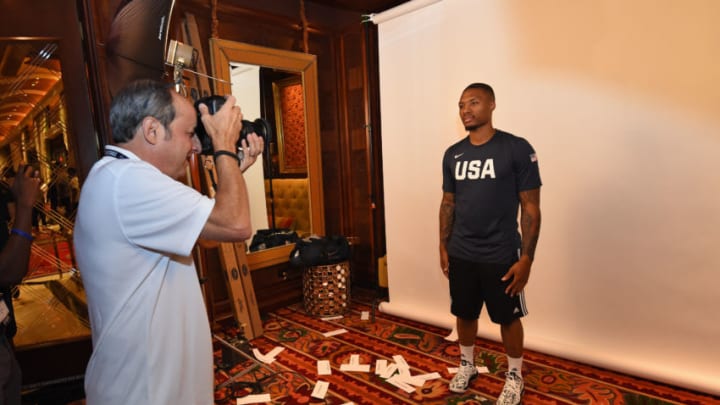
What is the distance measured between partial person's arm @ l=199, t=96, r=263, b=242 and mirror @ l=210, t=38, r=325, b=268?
2280mm

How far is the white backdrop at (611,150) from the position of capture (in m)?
1.99

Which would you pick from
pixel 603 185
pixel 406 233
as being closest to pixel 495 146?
pixel 603 185

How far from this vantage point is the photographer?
89 centimetres

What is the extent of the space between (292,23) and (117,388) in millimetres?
3208

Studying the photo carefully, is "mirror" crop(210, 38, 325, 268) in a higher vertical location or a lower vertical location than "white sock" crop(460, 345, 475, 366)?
higher

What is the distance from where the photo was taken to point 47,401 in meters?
2.23

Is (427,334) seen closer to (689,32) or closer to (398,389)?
(398,389)

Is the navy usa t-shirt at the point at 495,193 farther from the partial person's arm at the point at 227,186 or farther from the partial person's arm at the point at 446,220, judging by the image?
the partial person's arm at the point at 227,186

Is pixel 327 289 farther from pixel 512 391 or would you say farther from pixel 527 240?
pixel 527 240

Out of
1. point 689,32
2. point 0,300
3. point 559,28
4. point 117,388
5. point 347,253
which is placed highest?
point 559,28

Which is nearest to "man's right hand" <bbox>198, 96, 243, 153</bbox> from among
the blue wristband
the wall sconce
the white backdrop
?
the blue wristband

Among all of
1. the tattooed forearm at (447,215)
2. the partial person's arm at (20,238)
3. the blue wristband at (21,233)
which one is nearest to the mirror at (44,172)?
the partial person's arm at (20,238)

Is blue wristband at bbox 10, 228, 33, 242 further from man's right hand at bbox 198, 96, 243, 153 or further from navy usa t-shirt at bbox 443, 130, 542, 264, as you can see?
navy usa t-shirt at bbox 443, 130, 542, 264

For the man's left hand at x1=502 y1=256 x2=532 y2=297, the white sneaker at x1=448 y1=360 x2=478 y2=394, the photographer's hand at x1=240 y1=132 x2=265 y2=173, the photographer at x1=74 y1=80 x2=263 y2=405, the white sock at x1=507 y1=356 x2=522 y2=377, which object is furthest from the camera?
the white sneaker at x1=448 y1=360 x2=478 y2=394
